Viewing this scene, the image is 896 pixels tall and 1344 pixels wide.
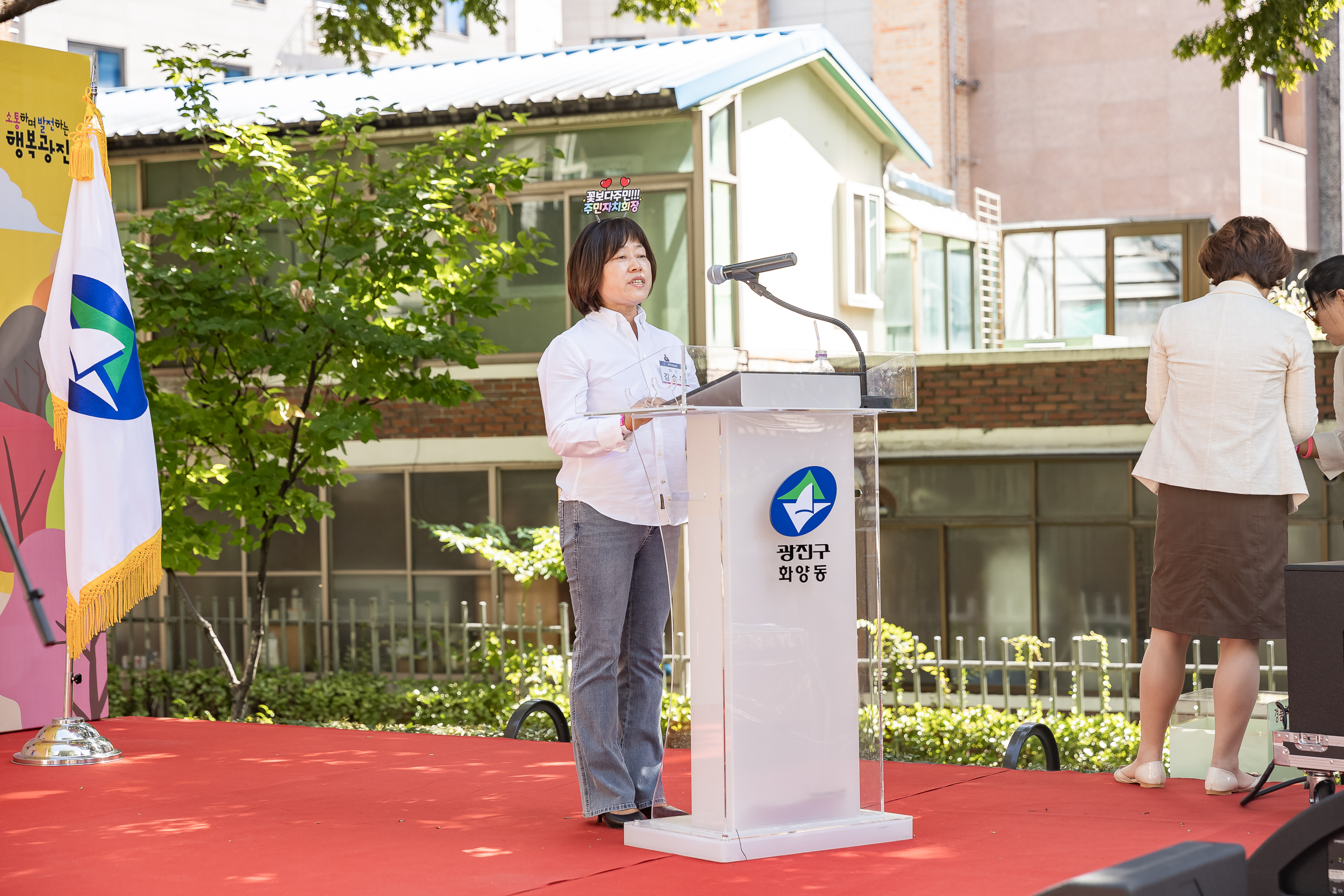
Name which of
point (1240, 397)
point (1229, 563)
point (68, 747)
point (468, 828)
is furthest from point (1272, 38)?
point (68, 747)

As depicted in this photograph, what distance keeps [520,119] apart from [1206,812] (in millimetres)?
6261

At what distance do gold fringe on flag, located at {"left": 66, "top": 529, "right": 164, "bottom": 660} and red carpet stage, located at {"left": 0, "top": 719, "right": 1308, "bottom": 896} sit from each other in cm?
Answer: 54

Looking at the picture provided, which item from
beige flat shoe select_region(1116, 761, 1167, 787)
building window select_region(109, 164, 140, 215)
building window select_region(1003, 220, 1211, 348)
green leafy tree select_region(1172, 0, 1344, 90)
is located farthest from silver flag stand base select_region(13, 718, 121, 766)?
building window select_region(1003, 220, 1211, 348)

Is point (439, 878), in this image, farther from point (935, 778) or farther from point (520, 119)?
point (520, 119)

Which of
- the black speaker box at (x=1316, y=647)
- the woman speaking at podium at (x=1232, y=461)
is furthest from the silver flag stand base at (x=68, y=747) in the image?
the black speaker box at (x=1316, y=647)

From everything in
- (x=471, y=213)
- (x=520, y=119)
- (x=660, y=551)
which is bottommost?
(x=660, y=551)

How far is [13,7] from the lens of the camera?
7082 mm

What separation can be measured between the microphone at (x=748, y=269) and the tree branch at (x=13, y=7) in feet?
14.8

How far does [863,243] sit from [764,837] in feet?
43.3

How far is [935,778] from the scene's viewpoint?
5410mm

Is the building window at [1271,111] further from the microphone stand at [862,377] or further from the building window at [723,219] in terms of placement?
the microphone stand at [862,377]

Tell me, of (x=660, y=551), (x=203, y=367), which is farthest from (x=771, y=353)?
(x=203, y=367)

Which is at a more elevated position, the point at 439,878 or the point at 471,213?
the point at 471,213

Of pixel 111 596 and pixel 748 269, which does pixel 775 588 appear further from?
pixel 111 596
